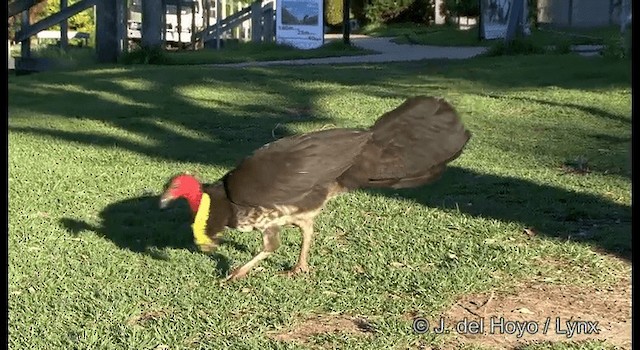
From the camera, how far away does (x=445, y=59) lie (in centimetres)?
1712

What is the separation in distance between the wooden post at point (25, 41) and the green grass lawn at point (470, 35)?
31.4 feet

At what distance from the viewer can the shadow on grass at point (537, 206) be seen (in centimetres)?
463

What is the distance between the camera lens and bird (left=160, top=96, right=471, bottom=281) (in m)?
Answer: 3.45

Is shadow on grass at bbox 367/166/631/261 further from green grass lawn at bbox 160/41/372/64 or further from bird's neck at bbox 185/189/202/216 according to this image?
green grass lawn at bbox 160/41/372/64

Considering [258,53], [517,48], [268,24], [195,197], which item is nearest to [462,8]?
[268,24]

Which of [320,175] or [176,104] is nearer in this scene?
[320,175]

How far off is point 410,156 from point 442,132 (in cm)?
16

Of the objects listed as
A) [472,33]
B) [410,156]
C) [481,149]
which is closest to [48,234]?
[410,156]

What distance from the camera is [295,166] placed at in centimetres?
351

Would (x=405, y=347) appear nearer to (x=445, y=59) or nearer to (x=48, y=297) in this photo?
(x=48, y=297)

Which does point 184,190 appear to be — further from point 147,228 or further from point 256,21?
point 256,21

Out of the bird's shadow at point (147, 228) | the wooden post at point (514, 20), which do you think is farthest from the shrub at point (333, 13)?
the bird's shadow at point (147, 228)

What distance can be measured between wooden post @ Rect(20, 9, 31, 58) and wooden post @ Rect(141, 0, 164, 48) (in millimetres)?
2508

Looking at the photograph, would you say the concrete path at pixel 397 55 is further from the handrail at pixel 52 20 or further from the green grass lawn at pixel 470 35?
the handrail at pixel 52 20
